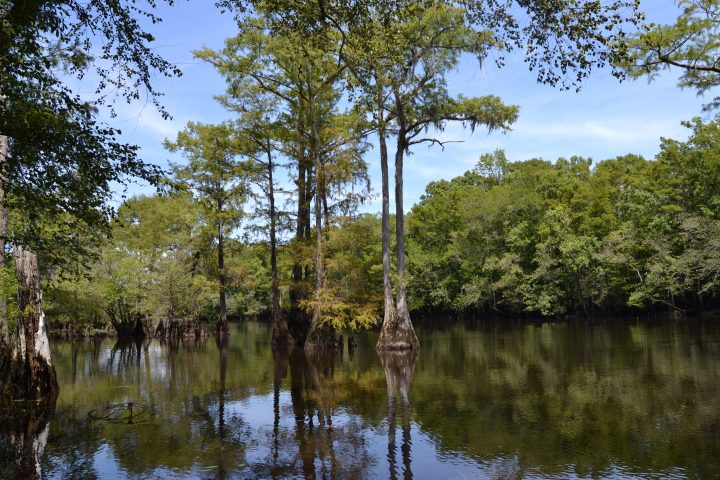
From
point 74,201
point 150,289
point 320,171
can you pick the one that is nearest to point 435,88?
point 320,171

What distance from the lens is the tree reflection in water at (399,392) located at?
7.09 metres

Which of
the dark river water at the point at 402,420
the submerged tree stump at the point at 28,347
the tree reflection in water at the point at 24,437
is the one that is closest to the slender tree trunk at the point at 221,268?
the dark river water at the point at 402,420

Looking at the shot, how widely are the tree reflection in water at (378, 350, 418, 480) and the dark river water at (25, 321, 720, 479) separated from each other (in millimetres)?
44

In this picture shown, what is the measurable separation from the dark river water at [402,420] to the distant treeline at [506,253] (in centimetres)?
896

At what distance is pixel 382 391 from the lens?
1245cm

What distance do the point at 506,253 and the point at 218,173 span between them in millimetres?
24753

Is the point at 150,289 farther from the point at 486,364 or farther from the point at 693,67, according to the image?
the point at 693,67

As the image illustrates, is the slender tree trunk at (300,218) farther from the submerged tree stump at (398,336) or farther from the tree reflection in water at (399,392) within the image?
the tree reflection in water at (399,392)

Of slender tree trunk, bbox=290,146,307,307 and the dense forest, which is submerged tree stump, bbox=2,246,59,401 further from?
slender tree trunk, bbox=290,146,307,307

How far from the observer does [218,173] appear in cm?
3388

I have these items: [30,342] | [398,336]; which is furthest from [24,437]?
[398,336]

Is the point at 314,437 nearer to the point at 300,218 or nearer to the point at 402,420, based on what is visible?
the point at 402,420

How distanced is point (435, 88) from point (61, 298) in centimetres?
2577

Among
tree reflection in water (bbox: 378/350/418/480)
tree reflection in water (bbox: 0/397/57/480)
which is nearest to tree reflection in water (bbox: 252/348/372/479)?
tree reflection in water (bbox: 378/350/418/480)
